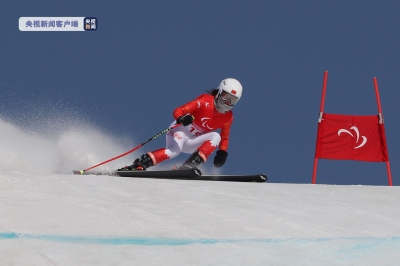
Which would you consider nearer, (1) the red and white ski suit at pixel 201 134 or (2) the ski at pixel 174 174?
(2) the ski at pixel 174 174

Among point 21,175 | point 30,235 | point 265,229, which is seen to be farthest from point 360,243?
point 21,175

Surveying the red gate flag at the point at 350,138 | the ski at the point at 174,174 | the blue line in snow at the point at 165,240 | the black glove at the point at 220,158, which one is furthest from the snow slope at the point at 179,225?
the red gate flag at the point at 350,138

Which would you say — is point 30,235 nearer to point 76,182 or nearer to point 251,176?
point 76,182

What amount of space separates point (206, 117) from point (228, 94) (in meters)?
0.35

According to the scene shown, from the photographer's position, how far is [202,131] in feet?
23.7

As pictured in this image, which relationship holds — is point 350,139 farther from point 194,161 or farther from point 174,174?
point 174,174

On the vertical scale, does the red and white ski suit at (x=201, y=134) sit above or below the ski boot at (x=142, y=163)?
above

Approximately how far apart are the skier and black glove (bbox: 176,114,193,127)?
40mm

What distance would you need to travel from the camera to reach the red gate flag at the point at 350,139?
8594 millimetres

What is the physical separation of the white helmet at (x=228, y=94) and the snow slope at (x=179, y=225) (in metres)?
2.62

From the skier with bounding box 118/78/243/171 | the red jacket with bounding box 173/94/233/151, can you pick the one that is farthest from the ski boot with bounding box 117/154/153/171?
the red jacket with bounding box 173/94/233/151

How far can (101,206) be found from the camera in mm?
3439

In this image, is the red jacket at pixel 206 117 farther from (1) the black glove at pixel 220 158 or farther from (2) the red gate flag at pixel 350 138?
(2) the red gate flag at pixel 350 138

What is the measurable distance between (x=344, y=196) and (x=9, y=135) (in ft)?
19.0
